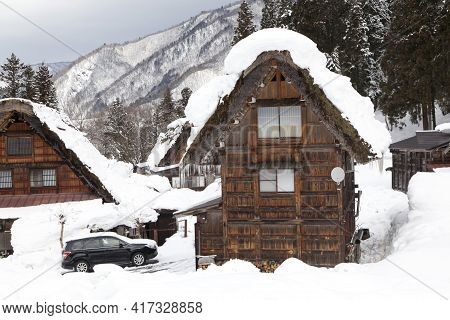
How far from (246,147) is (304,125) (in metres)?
2.23

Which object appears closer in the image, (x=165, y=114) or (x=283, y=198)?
(x=283, y=198)

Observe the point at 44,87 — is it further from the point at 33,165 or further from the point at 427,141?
the point at 427,141

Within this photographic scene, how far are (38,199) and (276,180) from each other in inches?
614

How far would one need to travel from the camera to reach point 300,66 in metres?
14.1

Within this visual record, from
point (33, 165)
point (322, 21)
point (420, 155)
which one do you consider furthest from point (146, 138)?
point (420, 155)

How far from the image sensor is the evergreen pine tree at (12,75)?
139 ft

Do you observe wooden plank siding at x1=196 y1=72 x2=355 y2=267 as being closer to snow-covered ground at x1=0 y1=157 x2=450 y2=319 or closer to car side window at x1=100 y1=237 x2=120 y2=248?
snow-covered ground at x1=0 y1=157 x2=450 y2=319

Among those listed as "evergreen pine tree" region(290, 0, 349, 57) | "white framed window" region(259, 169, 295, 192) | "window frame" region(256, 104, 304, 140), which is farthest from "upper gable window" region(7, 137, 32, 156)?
"evergreen pine tree" region(290, 0, 349, 57)

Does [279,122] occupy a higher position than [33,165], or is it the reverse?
[279,122]

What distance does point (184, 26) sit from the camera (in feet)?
640

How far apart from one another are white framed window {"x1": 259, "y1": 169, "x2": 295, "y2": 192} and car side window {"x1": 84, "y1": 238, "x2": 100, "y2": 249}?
8803 mm

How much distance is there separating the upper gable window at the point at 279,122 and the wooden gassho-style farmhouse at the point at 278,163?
1.4 inches

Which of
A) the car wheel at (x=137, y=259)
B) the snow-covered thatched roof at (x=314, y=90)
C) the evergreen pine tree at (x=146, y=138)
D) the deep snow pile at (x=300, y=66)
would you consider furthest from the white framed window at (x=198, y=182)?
the deep snow pile at (x=300, y=66)

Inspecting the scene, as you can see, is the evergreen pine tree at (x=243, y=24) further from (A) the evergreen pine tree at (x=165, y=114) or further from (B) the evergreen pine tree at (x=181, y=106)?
(A) the evergreen pine tree at (x=165, y=114)
